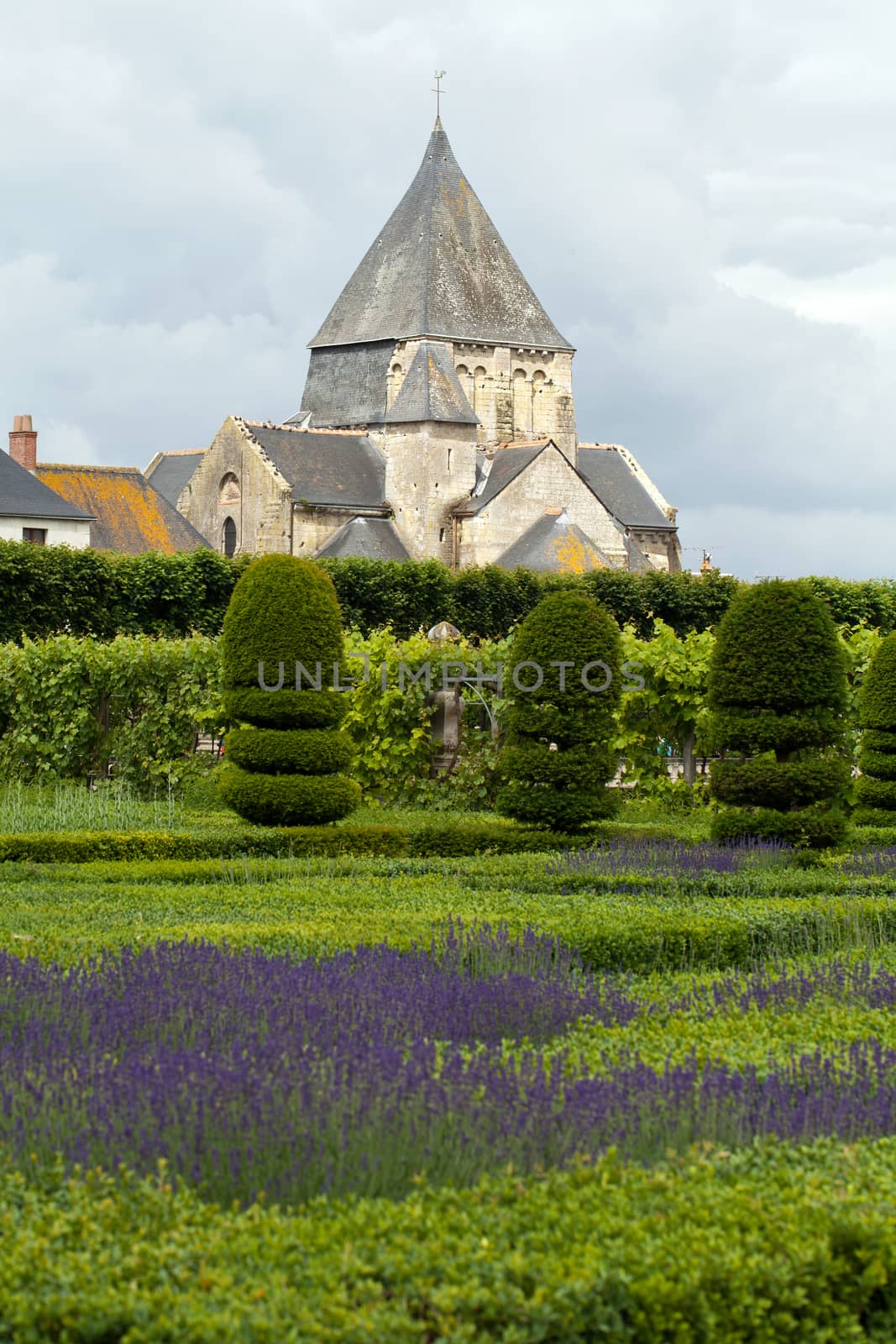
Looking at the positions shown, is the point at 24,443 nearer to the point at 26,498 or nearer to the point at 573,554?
the point at 26,498

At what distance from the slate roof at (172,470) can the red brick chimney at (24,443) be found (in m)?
17.4

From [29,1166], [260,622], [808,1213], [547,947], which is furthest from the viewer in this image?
[260,622]

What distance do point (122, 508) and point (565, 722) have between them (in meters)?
37.2

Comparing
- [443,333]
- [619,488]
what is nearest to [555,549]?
[443,333]

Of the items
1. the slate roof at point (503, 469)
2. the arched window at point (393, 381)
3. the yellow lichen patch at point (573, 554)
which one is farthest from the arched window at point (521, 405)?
the yellow lichen patch at point (573, 554)

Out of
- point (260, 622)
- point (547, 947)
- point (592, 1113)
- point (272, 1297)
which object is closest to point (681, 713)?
point (260, 622)

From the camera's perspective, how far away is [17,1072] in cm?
502

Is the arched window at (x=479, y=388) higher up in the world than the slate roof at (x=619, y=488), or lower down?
higher up

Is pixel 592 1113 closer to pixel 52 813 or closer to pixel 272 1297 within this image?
Result: pixel 272 1297

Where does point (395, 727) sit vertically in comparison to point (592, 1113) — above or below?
above

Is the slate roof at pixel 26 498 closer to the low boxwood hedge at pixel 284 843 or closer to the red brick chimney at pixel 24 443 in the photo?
the red brick chimney at pixel 24 443

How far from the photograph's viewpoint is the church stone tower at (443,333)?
55812 millimetres

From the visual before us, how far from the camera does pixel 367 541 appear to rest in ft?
164

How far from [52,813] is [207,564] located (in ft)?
73.4
